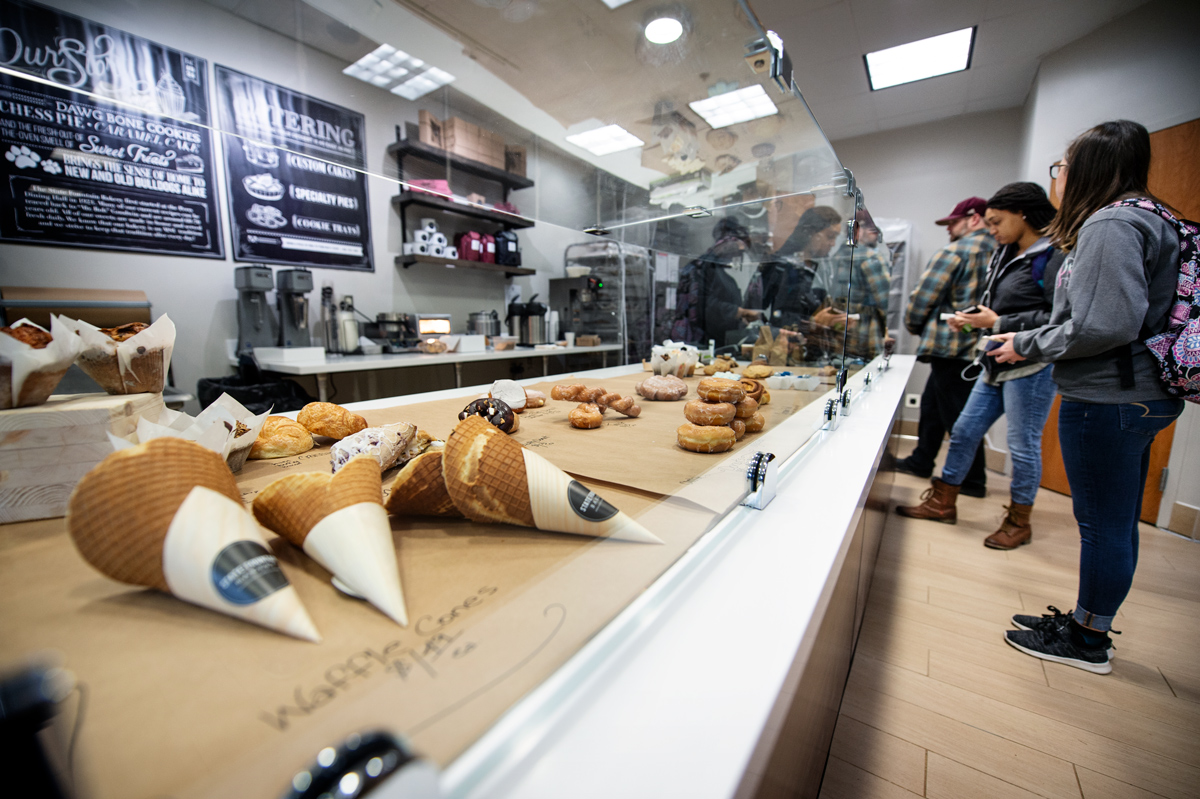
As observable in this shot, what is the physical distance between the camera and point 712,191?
6.40 ft

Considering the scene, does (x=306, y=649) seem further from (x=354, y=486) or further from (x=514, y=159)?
(x=514, y=159)

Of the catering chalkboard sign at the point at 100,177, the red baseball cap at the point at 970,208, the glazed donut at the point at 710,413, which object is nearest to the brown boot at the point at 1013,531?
the red baseball cap at the point at 970,208

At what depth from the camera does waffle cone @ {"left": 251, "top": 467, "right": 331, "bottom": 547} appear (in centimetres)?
59

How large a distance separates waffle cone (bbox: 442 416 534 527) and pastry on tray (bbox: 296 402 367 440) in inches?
24.5

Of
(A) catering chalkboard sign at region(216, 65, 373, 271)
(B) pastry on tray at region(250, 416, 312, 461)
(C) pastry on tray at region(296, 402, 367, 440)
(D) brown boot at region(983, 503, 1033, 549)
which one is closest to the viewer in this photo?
(B) pastry on tray at region(250, 416, 312, 461)

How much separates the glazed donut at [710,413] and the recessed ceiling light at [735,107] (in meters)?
0.90

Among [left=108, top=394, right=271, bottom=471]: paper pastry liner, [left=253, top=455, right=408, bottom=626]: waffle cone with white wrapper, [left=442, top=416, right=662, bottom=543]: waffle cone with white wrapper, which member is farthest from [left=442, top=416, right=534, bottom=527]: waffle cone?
[left=108, top=394, right=271, bottom=471]: paper pastry liner

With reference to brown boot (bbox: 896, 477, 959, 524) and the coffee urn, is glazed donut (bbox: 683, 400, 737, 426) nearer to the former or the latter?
brown boot (bbox: 896, 477, 959, 524)

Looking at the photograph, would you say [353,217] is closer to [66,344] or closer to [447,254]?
[447,254]

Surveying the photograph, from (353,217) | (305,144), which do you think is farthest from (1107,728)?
(353,217)

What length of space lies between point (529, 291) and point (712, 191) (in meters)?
4.09

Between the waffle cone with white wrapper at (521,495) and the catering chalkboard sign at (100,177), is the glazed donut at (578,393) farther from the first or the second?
the catering chalkboard sign at (100,177)

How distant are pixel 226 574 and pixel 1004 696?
7.31 ft

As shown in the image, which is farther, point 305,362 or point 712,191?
point 305,362
